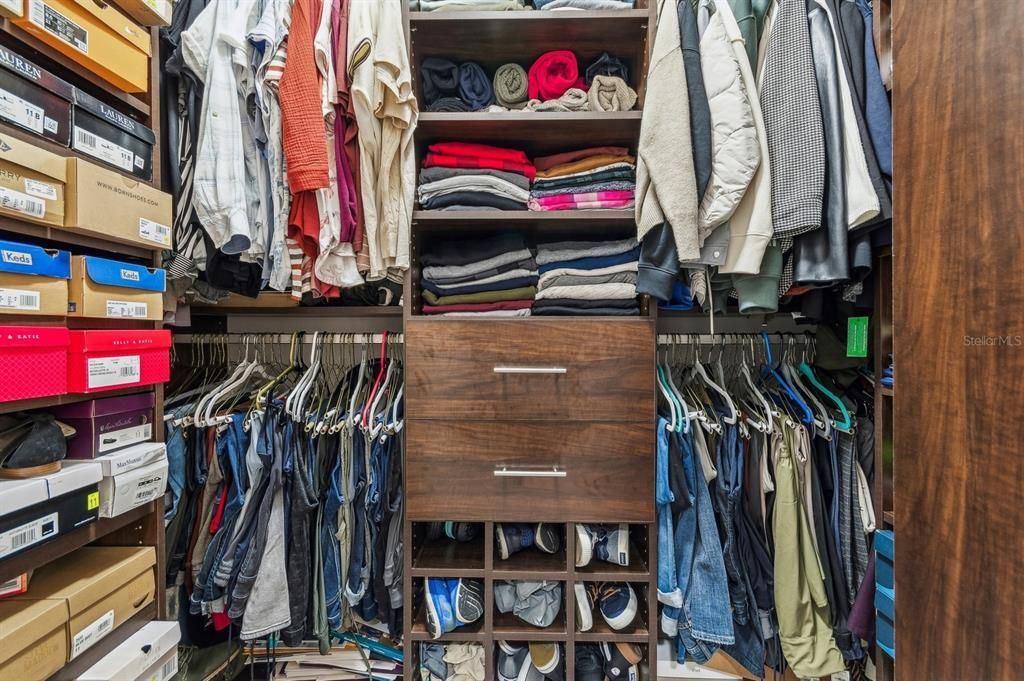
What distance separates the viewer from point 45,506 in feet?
2.39

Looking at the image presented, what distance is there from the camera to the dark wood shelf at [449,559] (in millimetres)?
1205

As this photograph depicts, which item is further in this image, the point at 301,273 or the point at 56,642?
the point at 301,273

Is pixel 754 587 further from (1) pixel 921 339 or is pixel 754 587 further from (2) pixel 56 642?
(2) pixel 56 642

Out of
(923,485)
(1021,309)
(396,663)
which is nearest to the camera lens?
(1021,309)

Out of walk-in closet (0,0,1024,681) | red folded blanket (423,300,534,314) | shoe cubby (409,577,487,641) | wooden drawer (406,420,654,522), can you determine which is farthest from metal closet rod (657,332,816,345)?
shoe cubby (409,577,487,641)

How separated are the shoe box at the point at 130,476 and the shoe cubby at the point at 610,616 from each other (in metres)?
1.00

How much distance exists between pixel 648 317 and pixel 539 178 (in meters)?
0.48

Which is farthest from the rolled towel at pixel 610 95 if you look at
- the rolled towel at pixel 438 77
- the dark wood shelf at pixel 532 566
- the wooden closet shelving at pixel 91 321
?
the dark wood shelf at pixel 532 566

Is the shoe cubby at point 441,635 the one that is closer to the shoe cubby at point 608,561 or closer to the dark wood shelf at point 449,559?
the dark wood shelf at point 449,559

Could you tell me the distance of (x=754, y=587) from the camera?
1.26m

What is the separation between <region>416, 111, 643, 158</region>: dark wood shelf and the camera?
1.16 meters

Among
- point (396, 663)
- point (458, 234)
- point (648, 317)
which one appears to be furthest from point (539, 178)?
point (396, 663)

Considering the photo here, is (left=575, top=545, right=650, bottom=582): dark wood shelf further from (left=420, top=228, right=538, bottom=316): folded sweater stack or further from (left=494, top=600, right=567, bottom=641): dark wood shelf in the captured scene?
(left=420, top=228, right=538, bottom=316): folded sweater stack

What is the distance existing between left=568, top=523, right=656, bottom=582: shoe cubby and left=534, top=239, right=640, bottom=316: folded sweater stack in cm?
57
